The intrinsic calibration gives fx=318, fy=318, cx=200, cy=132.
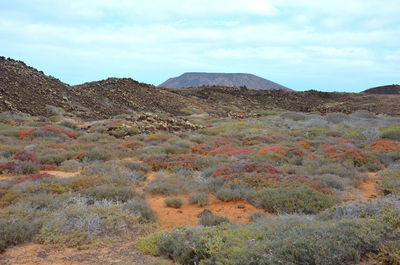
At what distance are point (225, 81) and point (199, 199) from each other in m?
92.7

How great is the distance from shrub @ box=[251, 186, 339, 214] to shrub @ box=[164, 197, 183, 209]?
163 centimetres

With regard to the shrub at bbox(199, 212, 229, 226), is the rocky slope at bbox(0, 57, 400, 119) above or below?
above

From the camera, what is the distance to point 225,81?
98.0m

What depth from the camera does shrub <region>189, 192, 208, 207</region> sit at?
722 cm

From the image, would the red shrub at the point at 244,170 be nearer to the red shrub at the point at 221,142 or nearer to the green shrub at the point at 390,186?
the green shrub at the point at 390,186

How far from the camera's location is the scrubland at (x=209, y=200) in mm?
4195

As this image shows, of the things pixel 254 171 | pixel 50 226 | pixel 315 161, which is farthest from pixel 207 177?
pixel 50 226

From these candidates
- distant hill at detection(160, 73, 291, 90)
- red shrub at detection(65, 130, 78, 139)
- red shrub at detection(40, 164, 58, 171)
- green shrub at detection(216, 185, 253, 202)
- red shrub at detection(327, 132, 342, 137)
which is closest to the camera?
green shrub at detection(216, 185, 253, 202)

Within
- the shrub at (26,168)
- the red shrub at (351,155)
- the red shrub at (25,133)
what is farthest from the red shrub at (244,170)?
the red shrub at (25,133)

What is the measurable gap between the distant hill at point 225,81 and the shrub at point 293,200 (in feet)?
294

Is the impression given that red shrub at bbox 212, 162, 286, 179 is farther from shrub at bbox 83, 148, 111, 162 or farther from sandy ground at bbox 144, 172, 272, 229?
shrub at bbox 83, 148, 111, 162

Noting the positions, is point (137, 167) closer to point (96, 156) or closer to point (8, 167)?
point (96, 156)

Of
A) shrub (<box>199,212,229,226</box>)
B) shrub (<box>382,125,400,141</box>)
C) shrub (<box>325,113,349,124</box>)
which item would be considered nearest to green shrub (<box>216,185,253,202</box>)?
shrub (<box>199,212,229,226</box>)

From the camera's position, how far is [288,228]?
4.75 meters
